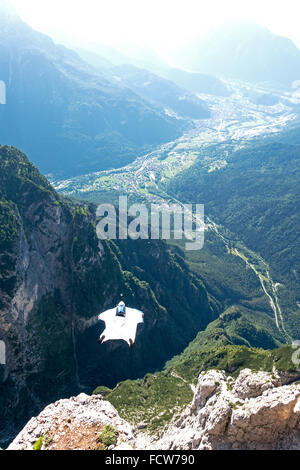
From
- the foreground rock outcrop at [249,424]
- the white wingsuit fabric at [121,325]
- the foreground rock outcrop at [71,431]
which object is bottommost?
the foreground rock outcrop at [71,431]

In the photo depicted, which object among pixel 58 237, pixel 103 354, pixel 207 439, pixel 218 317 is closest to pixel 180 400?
pixel 103 354

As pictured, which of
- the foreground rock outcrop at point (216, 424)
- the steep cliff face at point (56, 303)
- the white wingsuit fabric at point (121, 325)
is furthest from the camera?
the steep cliff face at point (56, 303)

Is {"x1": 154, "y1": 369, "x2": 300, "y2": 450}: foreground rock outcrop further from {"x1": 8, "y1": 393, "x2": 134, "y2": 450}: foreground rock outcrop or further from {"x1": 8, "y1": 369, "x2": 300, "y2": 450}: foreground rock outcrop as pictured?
{"x1": 8, "y1": 393, "x2": 134, "y2": 450}: foreground rock outcrop
